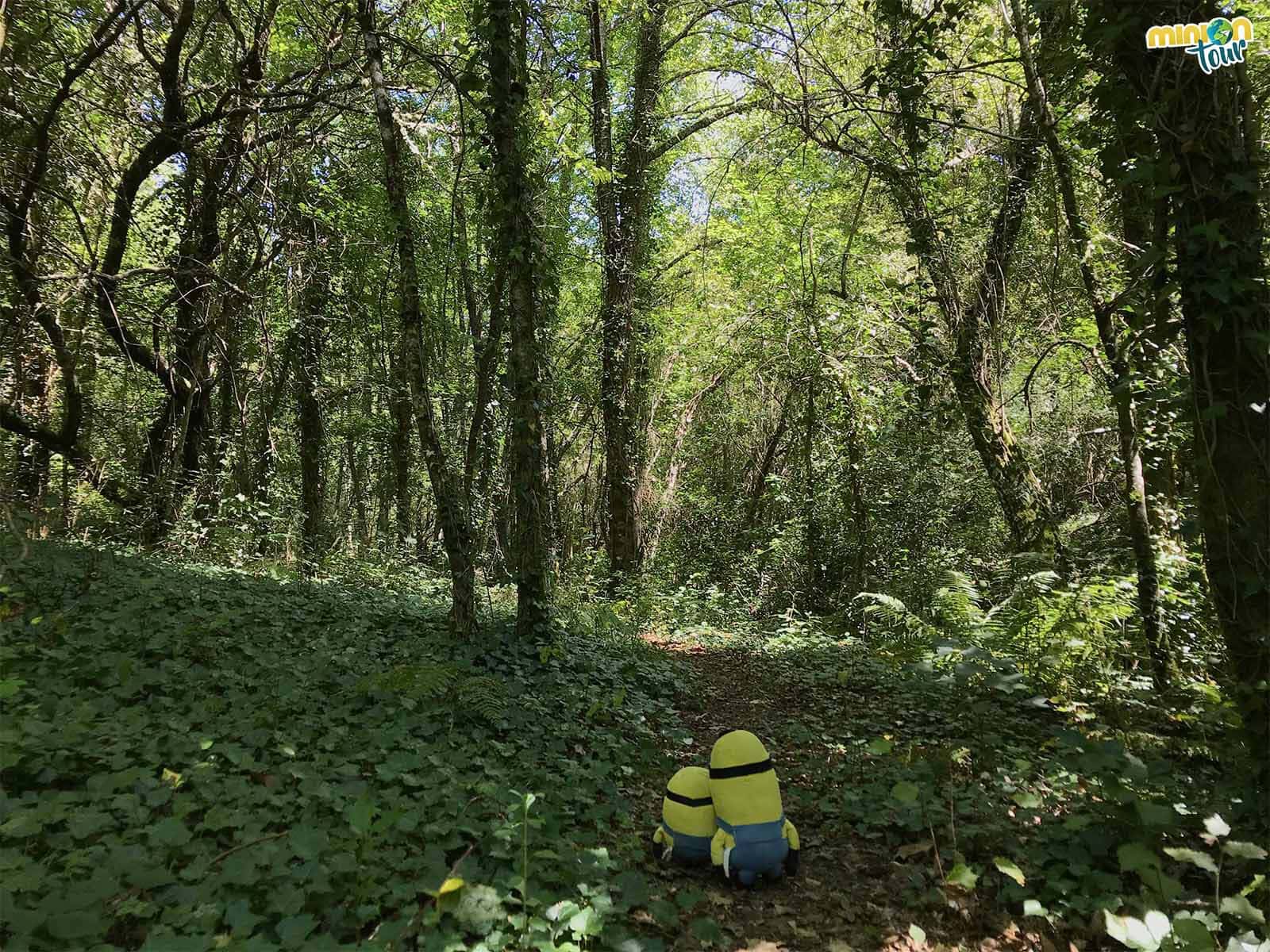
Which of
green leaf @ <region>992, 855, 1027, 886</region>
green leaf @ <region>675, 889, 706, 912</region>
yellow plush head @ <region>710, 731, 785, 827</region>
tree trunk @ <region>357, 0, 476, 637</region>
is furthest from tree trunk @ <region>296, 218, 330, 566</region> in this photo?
green leaf @ <region>992, 855, 1027, 886</region>

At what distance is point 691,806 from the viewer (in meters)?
3.56

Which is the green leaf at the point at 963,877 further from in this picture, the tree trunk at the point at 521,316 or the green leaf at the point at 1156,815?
the tree trunk at the point at 521,316

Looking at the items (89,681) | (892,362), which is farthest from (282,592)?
(892,362)

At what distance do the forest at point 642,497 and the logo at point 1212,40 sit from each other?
26 mm

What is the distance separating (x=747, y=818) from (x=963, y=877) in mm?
1008

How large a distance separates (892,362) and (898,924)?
31.3 ft

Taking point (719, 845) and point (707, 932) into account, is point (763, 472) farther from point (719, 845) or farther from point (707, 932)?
point (707, 932)

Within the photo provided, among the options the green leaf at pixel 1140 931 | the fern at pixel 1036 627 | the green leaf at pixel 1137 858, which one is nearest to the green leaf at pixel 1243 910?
the green leaf at pixel 1137 858

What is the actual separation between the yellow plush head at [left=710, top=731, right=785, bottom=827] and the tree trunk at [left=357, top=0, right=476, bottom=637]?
3.60 meters

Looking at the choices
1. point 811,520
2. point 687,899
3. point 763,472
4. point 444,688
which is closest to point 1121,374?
point 687,899

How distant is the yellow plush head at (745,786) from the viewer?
343cm

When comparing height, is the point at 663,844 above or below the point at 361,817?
below

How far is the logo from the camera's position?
3193mm

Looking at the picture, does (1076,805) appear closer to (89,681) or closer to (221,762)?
(221,762)
